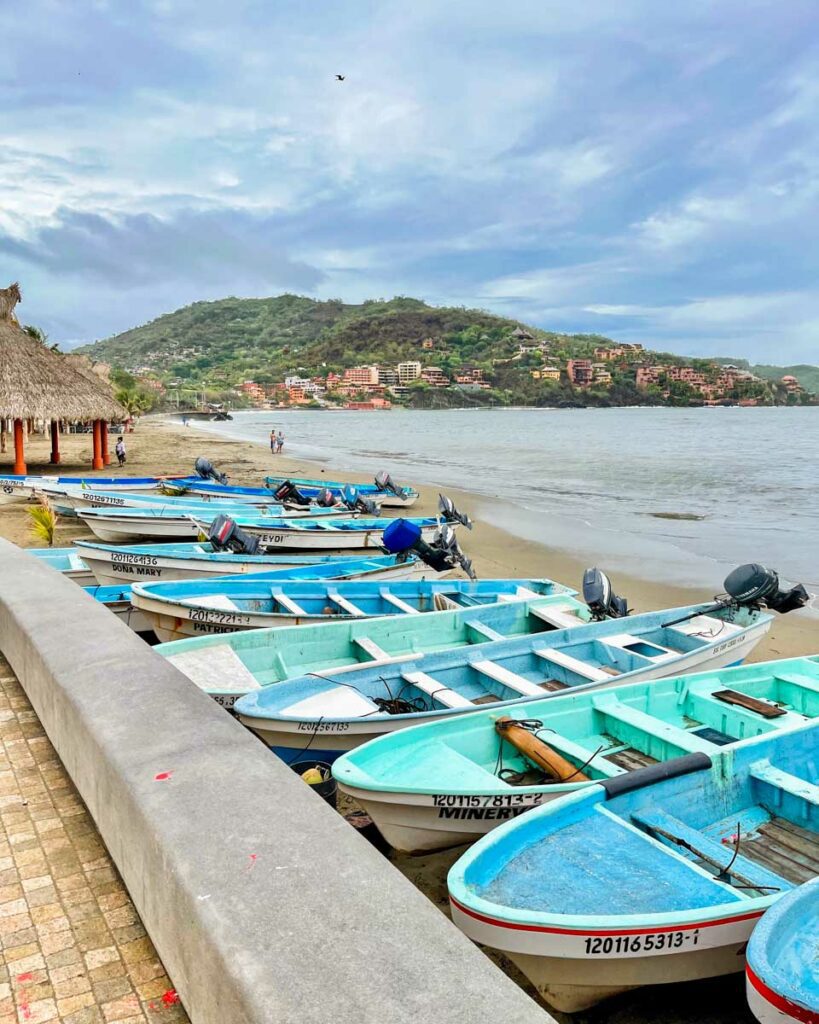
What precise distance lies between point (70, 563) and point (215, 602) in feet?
12.0

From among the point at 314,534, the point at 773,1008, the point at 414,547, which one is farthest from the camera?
the point at 314,534

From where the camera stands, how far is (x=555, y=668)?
7.13m

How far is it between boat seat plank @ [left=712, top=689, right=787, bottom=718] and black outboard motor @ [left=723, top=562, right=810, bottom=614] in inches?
84.5

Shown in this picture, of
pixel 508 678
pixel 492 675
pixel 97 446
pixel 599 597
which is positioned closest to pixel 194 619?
pixel 492 675

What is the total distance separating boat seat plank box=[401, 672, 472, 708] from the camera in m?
5.91

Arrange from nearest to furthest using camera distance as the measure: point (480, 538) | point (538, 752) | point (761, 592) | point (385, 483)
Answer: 1. point (538, 752)
2. point (761, 592)
3. point (480, 538)
4. point (385, 483)

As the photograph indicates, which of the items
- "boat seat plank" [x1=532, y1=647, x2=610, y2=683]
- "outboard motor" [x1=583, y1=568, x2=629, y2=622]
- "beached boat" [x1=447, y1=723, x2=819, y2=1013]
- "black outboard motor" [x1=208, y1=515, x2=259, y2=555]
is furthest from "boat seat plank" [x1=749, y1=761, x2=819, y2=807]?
"black outboard motor" [x1=208, y1=515, x2=259, y2=555]

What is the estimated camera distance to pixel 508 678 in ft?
21.5

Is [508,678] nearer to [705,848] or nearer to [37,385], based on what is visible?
[705,848]

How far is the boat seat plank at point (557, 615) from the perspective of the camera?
830 cm

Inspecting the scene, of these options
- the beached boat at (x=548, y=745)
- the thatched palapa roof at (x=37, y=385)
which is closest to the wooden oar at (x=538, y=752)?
the beached boat at (x=548, y=745)

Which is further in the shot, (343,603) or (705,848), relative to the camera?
(343,603)

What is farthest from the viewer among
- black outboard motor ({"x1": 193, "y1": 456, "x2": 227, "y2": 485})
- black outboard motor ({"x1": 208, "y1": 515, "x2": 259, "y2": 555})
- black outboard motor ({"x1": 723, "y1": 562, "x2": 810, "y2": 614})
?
black outboard motor ({"x1": 193, "y1": 456, "x2": 227, "y2": 485})

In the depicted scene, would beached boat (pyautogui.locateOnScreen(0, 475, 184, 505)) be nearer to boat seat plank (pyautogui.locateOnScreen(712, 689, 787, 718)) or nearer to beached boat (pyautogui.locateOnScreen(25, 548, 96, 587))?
beached boat (pyautogui.locateOnScreen(25, 548, 96, 587))
